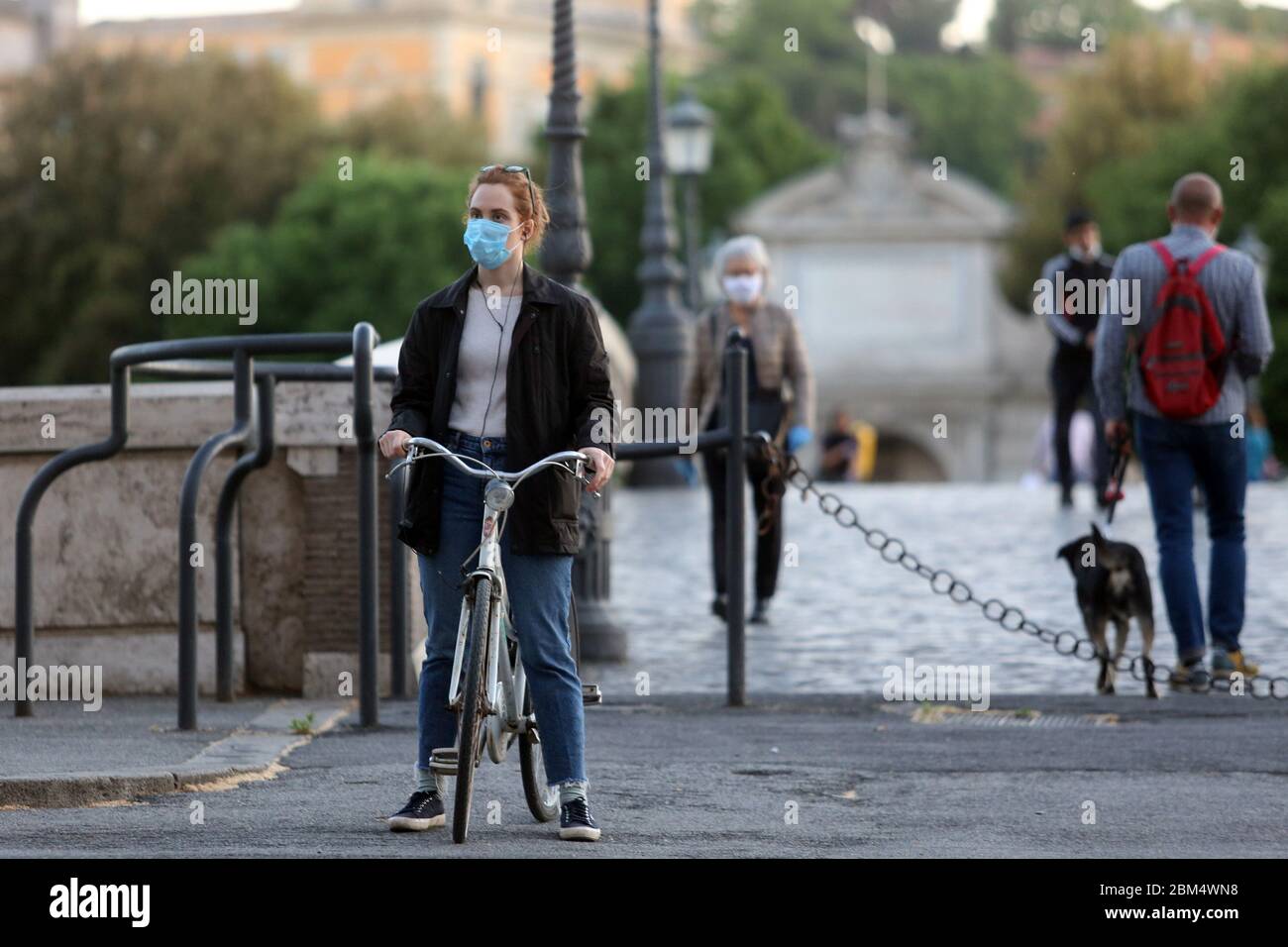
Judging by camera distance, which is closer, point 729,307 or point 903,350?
point 729,307

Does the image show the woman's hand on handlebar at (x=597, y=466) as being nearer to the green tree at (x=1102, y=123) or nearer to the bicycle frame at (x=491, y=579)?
the bicycle frame at (x=491, y=579)

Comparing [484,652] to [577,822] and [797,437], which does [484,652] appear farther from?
[797,437]

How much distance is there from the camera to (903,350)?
52750 millimetres

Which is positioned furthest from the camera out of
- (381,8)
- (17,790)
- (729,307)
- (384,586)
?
(381,8)

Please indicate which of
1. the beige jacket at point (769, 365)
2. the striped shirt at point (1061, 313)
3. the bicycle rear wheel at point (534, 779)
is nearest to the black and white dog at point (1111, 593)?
the beige jacket at point (769, 365)

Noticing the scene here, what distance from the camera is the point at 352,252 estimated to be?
194 feet

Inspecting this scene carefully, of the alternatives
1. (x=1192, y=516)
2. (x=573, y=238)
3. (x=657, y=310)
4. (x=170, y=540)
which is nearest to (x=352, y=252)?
(x=657, y=310)

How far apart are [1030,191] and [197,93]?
2163 centimetres

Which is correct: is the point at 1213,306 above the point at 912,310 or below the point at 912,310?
below

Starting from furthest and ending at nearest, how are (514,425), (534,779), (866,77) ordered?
(866,77)
(534,779)
(514,425)

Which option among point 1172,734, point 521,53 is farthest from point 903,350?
point 521,53

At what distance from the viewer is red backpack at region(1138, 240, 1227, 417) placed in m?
10.6

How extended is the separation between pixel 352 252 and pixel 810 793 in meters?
51.7

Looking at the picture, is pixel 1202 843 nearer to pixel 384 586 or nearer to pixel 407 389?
pixel 407 389
